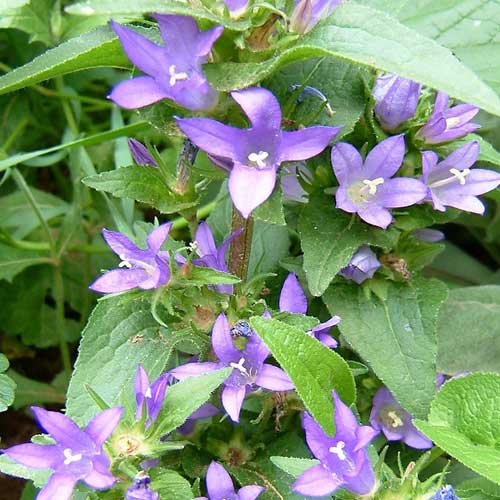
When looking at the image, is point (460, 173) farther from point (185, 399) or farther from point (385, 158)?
point (185, 399)

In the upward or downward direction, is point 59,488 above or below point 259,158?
below

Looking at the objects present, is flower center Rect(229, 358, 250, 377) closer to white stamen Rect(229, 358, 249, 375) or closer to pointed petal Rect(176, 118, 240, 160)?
white stamen Rect(229, 358, 249, 375)

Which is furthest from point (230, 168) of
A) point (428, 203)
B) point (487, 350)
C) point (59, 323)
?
point (59, 323)

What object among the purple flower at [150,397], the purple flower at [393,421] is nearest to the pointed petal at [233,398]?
the purple flower at [150,397]

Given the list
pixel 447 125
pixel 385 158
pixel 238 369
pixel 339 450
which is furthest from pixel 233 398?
pixel 447 125

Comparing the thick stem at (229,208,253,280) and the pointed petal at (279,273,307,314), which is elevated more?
the thick stem at (229,208,253,280)

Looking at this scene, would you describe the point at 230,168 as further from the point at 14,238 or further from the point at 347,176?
the point at 14,238

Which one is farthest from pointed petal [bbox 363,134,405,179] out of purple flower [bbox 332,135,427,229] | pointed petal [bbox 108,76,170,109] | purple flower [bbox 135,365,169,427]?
purple flower [bbox 135,365,169,427]
